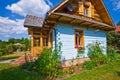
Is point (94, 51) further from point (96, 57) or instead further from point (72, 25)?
point (72, 25)

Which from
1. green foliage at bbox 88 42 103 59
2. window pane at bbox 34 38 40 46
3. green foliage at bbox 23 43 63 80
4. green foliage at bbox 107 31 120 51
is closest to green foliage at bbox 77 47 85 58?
green foliage at bbox 88 42 103 59

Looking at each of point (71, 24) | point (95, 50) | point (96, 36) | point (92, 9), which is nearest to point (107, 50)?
point (96, 36)

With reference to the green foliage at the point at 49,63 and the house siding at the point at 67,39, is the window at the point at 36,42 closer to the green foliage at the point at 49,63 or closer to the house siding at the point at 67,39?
the house siding at the point at 67,39

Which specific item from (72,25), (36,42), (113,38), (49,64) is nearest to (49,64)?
(49,64)

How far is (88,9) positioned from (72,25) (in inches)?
121

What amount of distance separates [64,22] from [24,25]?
5.10 metres

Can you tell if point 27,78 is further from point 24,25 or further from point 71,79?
point 24,25

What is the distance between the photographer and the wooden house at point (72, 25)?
9039 mm

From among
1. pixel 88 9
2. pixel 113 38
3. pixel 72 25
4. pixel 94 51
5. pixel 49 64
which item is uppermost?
pixel 88 9

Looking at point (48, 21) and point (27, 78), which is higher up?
point (48, 21)

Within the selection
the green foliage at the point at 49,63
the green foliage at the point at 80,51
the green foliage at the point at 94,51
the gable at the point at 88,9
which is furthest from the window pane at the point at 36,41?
the green foliage at the point at 49,63

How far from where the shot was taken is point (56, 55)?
7.99 meters

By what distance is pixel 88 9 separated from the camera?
1193cm

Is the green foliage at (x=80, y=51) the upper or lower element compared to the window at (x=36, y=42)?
lower
